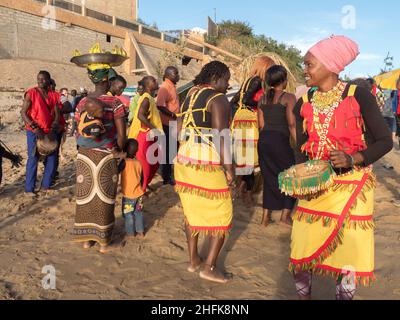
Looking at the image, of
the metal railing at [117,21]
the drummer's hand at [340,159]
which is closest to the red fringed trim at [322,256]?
the drummer's hand at [340,159]

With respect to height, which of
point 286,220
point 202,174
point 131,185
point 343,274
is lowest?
point 286,220

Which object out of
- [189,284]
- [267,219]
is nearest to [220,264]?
[189,284]

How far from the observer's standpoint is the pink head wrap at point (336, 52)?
7.43 feet

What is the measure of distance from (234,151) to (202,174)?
2337mm

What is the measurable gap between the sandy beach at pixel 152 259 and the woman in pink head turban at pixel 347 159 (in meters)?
0.97

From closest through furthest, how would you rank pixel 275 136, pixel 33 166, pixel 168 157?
pixel 275 136
pixel 33 166
pixel 168 157

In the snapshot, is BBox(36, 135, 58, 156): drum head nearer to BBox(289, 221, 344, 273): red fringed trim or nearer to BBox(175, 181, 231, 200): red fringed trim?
BBox(175, 181, 231, 200): red fringed trim

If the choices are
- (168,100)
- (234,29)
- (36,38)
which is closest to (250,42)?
(234,29)

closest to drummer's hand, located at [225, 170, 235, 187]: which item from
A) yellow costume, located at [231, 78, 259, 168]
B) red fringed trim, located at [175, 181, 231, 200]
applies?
red fringed trim, located at [175, 181, 231, 200]

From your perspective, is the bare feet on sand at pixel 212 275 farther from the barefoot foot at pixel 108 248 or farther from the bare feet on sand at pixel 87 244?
the bare feet on sand at pixel 87 244

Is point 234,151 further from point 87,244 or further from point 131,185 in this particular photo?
point 87,244

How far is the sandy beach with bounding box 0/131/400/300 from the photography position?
3.22 metres

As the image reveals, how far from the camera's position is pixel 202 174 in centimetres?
322

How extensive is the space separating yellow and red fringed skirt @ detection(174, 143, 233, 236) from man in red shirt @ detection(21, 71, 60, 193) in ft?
10.6
